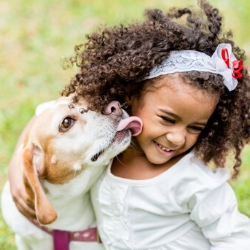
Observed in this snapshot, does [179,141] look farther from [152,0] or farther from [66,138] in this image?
[152,0]

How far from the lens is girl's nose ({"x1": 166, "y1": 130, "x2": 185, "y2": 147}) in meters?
2.76

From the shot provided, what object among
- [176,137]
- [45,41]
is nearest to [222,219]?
[176,137]

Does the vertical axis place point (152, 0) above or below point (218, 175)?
above

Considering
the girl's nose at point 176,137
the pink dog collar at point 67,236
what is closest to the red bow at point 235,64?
the girl's nose at point 176,137

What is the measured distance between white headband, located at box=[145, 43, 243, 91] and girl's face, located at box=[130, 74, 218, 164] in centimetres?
5

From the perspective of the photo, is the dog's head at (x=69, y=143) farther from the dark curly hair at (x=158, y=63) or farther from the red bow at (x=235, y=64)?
the red bow at (x=235, y=64)

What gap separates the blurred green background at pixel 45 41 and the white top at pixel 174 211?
1.03m

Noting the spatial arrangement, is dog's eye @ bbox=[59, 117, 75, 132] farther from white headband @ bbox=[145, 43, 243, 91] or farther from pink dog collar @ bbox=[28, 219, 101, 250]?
pink dog collar @ bbox=[28, 219, 101, 250]

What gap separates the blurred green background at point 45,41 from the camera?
4.68 m

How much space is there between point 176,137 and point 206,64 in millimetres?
353

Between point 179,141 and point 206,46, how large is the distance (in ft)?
1.52

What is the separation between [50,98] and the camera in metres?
5.01

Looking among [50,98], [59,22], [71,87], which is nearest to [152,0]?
[59,22]

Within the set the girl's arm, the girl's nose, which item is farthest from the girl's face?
the girl's arm
